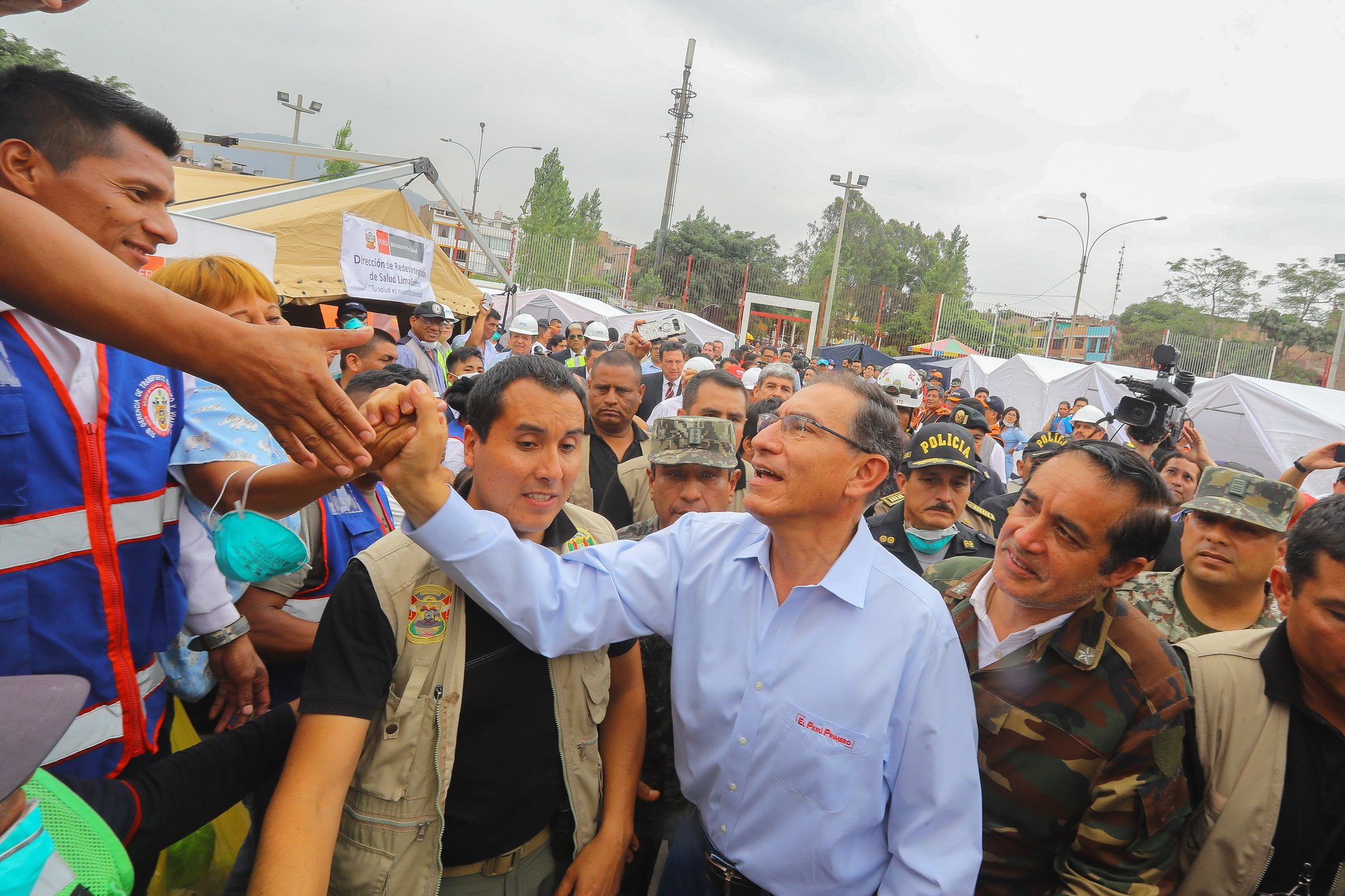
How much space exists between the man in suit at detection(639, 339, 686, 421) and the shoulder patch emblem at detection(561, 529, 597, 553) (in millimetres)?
6615

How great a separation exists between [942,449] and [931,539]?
0.47 metres

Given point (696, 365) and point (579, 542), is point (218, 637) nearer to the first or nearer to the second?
point (579, 542)

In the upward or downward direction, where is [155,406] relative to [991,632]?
upward

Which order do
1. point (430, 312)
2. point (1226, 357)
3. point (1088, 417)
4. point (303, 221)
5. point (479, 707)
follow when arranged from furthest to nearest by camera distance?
point (1226, 357) → point (1088, 417) → point (303, 221) → point (430, 312) → point (479, 707)

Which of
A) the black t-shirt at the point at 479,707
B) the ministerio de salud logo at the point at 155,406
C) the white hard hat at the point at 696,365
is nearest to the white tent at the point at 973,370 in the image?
the white hard hat at the point at 696,365

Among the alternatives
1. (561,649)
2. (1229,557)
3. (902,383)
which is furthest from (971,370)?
(561,649)

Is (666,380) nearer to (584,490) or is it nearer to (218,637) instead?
(584,490)

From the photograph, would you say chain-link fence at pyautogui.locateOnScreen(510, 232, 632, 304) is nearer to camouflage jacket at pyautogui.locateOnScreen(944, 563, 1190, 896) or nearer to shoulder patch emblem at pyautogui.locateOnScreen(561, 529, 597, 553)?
shoulder patch emblem at pyautogui.locateOnScreen(561, 529, 597, 553)

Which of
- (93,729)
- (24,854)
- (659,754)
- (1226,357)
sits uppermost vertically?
(1226,357)

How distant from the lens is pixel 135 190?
1.73m

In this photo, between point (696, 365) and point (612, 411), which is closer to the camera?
point (612, 411)

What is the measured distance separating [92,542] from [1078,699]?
2384mm

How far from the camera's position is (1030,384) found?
17.8m

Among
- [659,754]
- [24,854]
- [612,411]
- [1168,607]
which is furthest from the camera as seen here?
[612,411]
